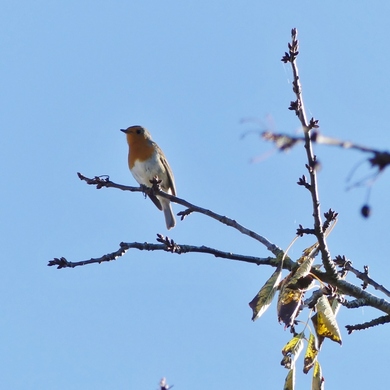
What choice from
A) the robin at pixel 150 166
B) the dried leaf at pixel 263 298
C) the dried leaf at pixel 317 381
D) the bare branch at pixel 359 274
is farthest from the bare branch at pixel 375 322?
the robin at pixel 150 166

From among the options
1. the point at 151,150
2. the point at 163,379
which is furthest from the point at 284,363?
the point at 151,150

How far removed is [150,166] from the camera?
9.72 meters

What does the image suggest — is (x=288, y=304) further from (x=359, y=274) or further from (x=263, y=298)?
(x=359, y=274)

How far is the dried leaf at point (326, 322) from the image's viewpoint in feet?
9.37

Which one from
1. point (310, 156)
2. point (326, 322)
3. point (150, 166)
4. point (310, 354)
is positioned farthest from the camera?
point (150, 166)

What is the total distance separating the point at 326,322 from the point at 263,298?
0.29m

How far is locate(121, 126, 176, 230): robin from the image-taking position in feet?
31.9

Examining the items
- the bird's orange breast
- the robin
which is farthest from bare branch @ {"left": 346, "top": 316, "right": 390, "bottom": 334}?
the bird's orange breast

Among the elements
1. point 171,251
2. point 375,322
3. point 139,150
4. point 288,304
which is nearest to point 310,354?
point 288,304

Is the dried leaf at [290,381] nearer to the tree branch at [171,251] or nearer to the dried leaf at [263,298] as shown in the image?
the dried leaf at [263,298]

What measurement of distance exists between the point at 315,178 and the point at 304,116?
1.04 feet

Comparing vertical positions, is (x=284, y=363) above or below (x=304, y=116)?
A: below

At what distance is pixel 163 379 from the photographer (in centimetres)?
167

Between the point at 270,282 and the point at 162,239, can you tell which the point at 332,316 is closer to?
the point at 270,282
